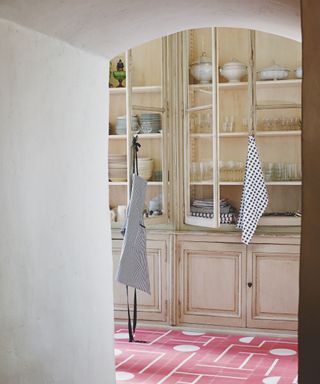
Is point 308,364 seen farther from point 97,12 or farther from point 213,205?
point 213,205

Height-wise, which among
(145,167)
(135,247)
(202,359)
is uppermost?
(145,167)

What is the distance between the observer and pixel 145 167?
19.9ft

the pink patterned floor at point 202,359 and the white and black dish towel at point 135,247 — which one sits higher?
the white and black dish towel at point 135,247

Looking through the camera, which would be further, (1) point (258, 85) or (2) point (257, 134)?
(1) point (258, 85)

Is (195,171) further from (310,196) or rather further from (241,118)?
(310,196)

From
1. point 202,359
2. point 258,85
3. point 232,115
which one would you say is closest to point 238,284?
point 202,359

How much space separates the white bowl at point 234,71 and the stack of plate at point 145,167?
3.33 feet

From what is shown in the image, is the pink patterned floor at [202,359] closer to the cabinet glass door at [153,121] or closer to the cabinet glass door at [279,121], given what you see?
the cabinet glass door at [153,121]

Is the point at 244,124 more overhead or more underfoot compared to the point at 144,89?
more underfoot

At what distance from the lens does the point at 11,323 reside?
7.87 ft

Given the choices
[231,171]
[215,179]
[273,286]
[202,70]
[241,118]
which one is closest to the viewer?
[215,179]

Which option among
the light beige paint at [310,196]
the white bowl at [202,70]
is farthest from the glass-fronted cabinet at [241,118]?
the light beige paint at [310,196]

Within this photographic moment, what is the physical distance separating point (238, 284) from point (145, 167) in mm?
1322

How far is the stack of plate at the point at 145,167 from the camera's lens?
6031 millimetres
